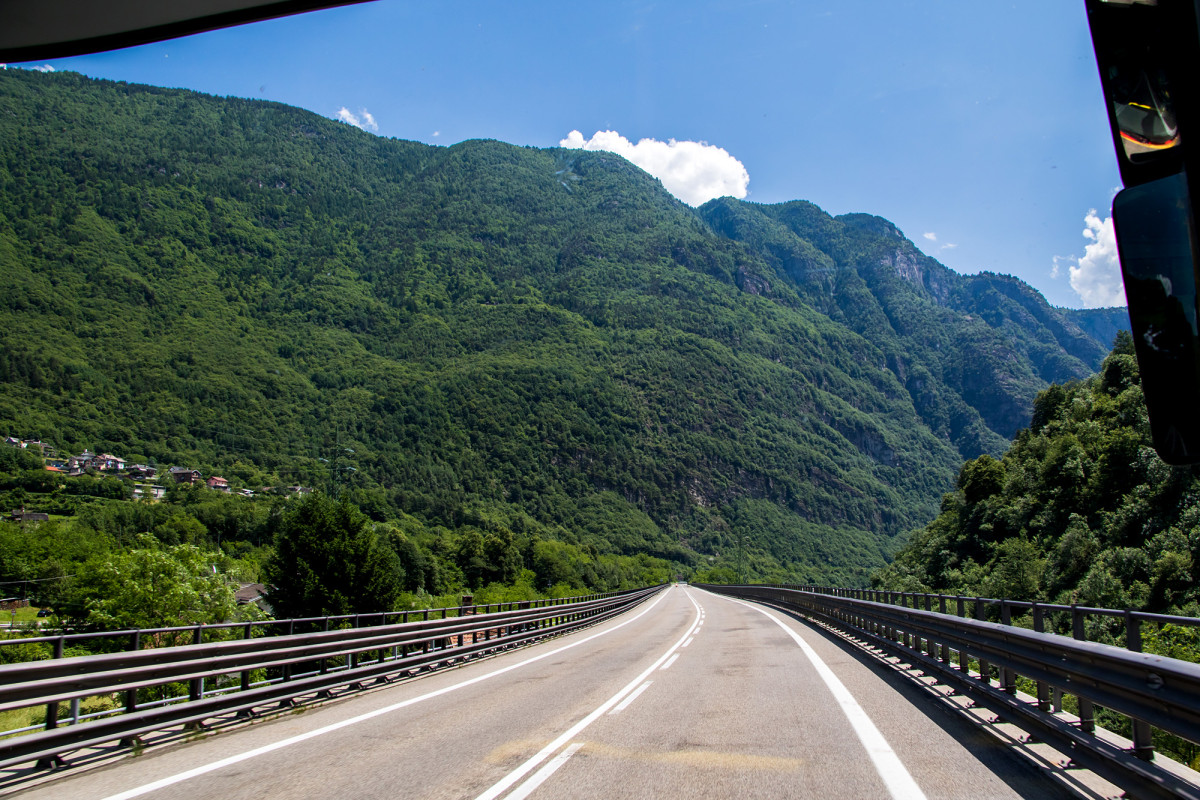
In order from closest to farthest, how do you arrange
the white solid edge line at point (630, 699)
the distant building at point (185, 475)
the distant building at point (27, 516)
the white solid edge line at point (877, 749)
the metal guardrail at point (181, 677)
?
the white solid edge line at point (877, 749)
the metal guardrail at point (181, 677)
the white solid edge line at point (630, 699)
the distant building at point (27, 516)
the distant building at point (185, 475)

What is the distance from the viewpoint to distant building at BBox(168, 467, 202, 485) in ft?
523

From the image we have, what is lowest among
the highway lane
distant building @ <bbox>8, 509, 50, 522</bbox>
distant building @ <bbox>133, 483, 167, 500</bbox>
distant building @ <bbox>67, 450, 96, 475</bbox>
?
the highway lane

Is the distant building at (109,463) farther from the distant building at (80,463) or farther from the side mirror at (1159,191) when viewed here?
the side mirror at (1159,191)

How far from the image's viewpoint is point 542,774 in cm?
627

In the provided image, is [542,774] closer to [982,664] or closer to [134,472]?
[982,664]

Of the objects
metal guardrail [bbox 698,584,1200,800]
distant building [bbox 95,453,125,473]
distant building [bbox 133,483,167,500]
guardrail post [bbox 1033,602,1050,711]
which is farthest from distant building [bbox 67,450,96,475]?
guardrail post [bbox 1033,602,1050,711]

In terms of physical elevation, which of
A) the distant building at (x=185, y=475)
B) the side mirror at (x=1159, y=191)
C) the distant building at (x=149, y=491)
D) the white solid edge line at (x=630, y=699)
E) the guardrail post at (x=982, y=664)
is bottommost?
the white solid edge line at (x=630, y=699)

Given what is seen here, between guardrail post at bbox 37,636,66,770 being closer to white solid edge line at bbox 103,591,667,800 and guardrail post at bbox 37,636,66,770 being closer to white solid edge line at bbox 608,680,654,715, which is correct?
white solid edge line at bbox 103,591,667,800

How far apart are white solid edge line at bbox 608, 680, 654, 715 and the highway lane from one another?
0.14ft

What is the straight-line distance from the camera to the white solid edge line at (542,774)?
567 cm

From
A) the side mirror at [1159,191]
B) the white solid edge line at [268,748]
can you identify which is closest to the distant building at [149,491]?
the white solid edge line at [268,748]

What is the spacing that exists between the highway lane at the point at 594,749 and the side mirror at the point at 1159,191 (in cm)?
438

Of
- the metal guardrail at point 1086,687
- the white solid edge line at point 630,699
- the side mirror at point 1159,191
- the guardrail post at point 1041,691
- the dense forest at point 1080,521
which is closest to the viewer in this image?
the side mirror at point 1159,191

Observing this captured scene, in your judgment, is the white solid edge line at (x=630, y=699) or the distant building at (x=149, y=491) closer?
the white solid edge line at (x=630, y=699)
